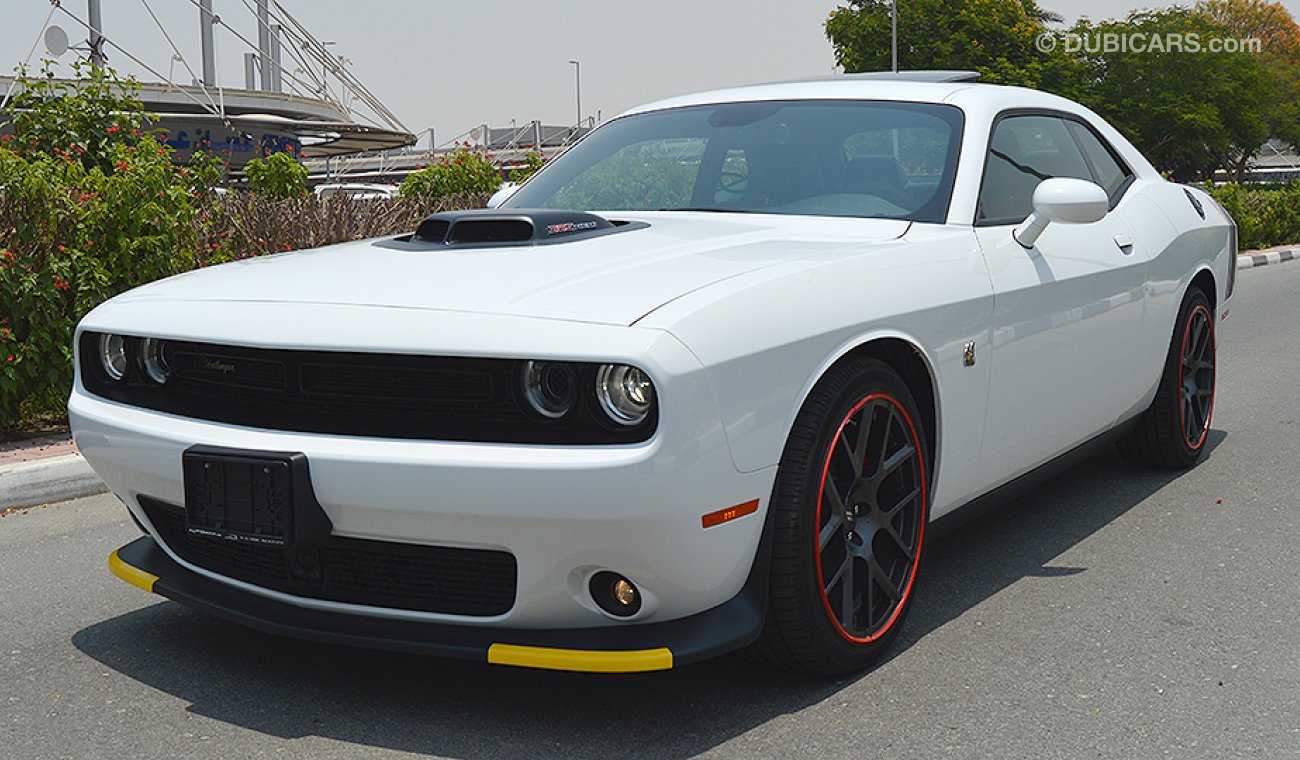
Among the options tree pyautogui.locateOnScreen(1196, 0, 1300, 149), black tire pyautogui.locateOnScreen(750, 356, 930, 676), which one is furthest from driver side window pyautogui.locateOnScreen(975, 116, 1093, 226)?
tree pyautogui.locateOnScreen(1196, 0, 1300, 149)

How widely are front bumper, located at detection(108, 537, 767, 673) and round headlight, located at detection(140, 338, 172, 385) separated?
1.89 feet

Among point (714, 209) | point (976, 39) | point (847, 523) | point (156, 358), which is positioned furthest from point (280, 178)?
point (976, 39)

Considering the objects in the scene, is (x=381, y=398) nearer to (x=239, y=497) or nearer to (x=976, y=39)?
(x=239, y=497)

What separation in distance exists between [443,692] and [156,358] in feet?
3.41

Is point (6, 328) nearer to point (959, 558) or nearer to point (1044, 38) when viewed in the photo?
point (959, 558)

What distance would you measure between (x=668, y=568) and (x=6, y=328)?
14.8ft

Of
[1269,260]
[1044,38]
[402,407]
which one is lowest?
[1269,260]

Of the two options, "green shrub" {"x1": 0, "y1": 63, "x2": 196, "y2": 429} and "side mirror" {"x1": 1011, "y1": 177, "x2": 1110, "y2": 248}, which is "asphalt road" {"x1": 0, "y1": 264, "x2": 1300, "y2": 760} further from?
"green shrub" {"x1": 0, "y1": 63, "x2": 196, "y2": 429}

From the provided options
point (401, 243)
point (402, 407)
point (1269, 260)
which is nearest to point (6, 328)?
point (401, 243)

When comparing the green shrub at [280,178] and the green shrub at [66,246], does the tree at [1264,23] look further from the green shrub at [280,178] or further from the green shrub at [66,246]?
the green shrub at [66,246]

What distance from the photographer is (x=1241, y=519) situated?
483 cm

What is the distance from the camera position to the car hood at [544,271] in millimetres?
2840

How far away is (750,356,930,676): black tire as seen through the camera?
2986 mm

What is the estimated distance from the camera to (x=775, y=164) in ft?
13.8
